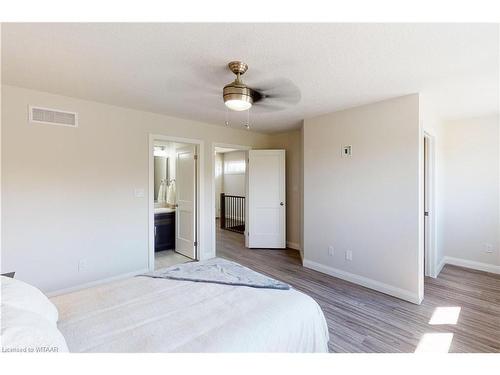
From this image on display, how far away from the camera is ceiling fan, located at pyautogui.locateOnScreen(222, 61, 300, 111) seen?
191cm

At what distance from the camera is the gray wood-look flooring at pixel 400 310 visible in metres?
2.05

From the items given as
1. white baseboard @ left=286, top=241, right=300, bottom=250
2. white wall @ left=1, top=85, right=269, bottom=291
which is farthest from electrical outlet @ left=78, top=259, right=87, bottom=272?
white baseboard @ left=286, top=241, right=300, bottom=250

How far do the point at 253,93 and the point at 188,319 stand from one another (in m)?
1.80

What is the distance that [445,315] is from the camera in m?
2.46

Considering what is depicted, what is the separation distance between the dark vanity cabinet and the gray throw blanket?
2559 mm

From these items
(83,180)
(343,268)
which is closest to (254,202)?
(343,268)

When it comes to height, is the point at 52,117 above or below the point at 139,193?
above

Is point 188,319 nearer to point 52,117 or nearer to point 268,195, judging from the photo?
point 52,117

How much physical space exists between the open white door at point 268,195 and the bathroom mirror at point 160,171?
1.92 m

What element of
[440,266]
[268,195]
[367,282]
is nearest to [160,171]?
[268,195]

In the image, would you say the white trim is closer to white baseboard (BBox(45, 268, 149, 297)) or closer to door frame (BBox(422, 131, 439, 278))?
door frame (BBox(422, 131, 439, 278))
